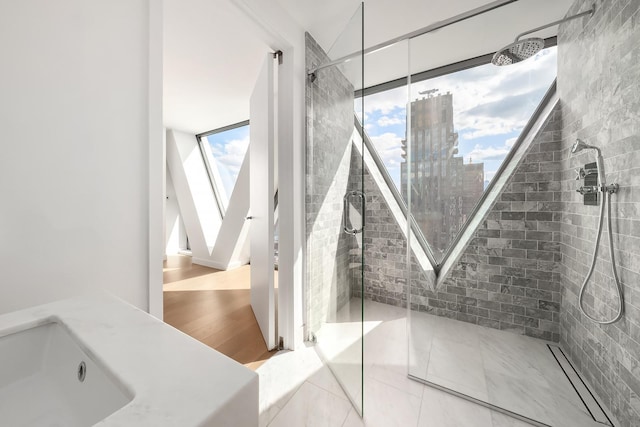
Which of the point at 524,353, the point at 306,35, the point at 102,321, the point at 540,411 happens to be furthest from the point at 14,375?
the point at 524,353

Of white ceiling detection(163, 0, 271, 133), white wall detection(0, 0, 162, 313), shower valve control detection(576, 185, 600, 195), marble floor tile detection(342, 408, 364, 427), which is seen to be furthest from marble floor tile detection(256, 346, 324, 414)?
white ceiling detection(163, 0, 271, 133)

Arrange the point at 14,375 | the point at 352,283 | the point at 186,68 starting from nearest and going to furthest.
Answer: the point at 14,375, the point at 352,283, the point at 186,68

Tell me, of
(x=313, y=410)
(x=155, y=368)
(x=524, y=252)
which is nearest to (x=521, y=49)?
(x=524, y=252)

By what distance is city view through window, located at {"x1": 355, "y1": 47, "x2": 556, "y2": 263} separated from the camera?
5.90 feet

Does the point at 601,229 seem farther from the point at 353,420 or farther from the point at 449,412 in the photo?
the point at 353,420

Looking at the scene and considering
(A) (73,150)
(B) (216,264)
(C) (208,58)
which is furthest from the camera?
(B) (216,264)

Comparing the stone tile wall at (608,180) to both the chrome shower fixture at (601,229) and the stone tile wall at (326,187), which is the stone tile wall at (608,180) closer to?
the chrome shower fixture at (601,229)

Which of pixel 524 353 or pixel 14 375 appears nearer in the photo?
pixel 14 375

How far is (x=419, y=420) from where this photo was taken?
131 cm

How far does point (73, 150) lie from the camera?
869mm

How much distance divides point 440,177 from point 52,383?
2081 millimetres

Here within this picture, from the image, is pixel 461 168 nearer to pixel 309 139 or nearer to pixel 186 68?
pixel 309 139

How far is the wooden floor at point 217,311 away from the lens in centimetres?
196

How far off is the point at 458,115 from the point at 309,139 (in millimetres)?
1106
